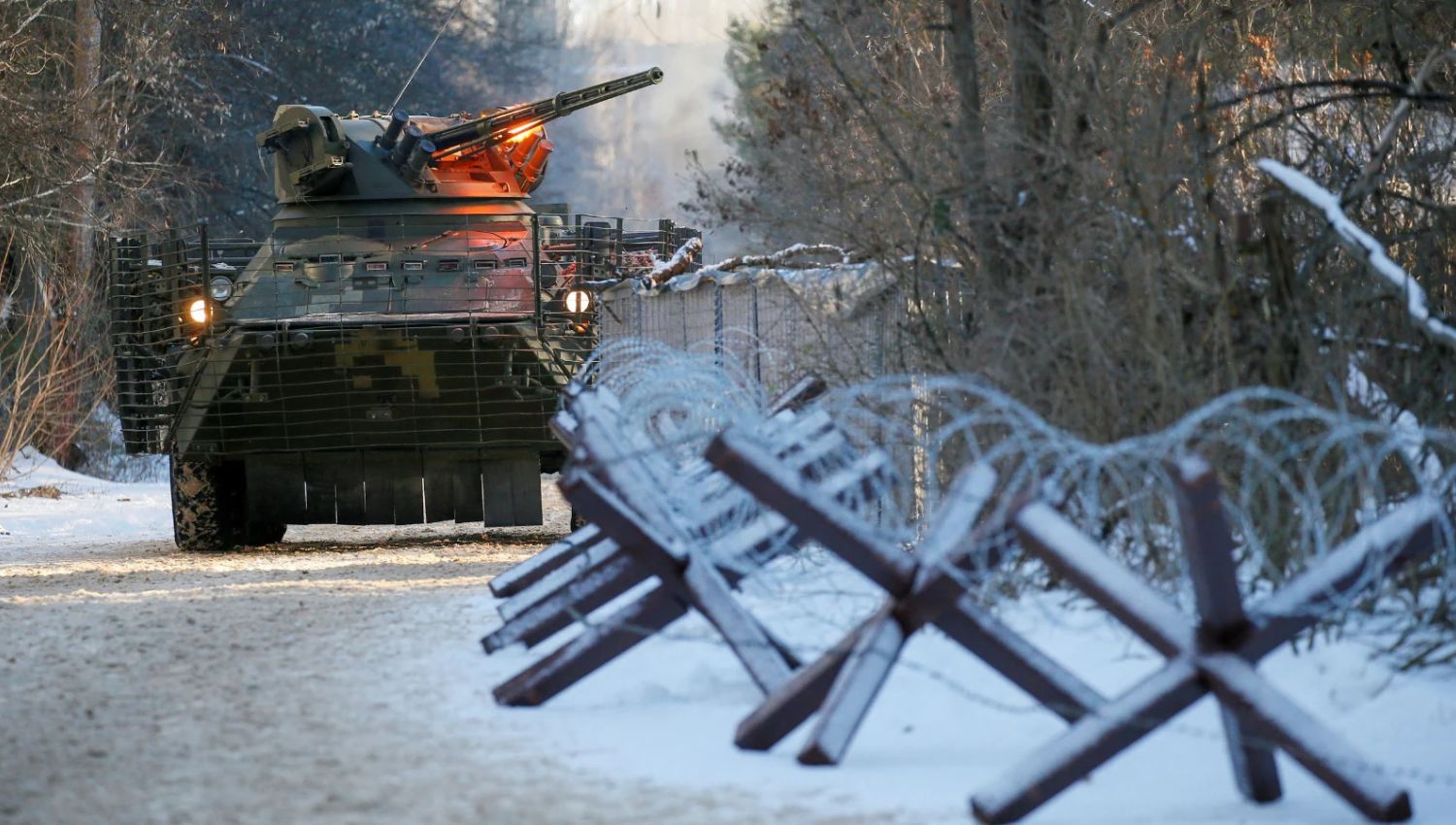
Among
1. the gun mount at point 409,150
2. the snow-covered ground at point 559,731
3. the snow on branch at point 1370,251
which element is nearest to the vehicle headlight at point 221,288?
the gun mount at point 409,150

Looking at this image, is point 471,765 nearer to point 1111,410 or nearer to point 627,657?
point 627,657

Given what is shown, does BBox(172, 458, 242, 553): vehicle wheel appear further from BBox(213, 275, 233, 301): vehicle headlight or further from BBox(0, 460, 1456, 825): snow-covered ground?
BBox(0, 460, 1456, 825): snow-covered ground

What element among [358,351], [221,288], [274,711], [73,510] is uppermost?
[221,288]

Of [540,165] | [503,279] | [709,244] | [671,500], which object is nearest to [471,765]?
[671,500]

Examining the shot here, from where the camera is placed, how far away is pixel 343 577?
35.4 ft

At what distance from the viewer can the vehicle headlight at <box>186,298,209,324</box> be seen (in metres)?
12.8

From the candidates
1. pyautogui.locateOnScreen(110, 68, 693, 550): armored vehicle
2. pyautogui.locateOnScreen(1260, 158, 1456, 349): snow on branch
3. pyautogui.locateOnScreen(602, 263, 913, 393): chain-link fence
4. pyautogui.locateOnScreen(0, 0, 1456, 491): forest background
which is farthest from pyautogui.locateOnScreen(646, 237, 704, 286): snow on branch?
pyautogui.locateOnScreen(1260, 158, 1456, 349): snow on branch

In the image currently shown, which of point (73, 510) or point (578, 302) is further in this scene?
point (73, 510)

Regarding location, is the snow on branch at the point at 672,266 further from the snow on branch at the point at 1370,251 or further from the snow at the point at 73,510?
the snow on branch at the point at 1370,251

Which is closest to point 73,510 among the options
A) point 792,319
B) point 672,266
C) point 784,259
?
point 672,266

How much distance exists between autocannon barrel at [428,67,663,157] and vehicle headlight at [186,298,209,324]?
2098mm

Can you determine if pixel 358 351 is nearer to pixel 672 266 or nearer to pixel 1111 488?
pixel 672 266

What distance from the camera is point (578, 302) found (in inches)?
504

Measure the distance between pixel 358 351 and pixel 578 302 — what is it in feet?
4.50
